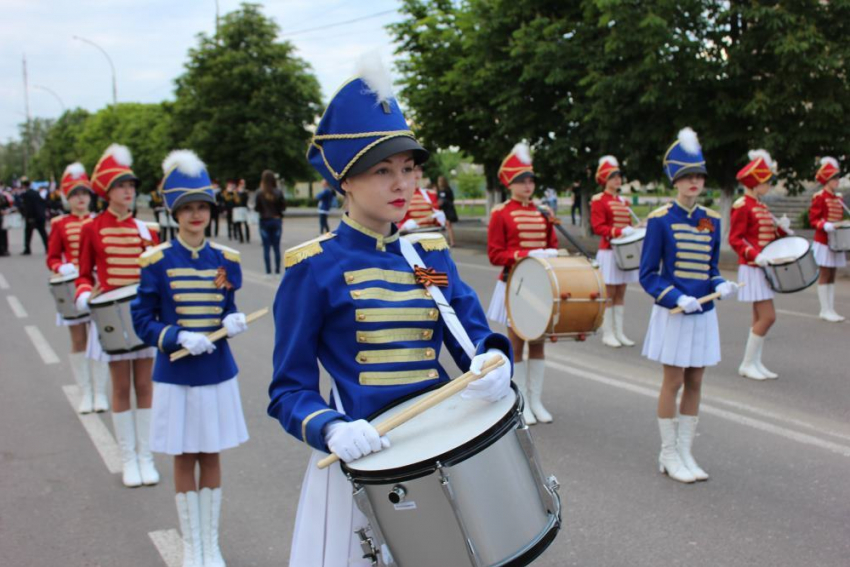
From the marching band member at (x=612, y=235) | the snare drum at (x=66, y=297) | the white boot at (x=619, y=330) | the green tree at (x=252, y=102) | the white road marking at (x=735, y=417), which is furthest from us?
the green tree at (x=252, y=102)

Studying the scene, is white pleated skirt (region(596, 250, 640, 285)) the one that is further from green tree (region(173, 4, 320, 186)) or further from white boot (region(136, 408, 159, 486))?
green tree (region(173, 4, 320, 186))

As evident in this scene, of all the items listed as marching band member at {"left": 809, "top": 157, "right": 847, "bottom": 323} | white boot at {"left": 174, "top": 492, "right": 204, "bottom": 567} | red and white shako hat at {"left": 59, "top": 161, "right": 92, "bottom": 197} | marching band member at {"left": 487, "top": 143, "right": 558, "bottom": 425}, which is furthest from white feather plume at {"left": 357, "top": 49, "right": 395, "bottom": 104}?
marching band member at {"left": 809, "top": 157, "right": 847, "bottom": 323}

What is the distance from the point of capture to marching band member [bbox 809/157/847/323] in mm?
10656

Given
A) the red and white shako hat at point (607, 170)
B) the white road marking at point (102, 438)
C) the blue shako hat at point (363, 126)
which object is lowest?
the white road marking at point (102, 438)

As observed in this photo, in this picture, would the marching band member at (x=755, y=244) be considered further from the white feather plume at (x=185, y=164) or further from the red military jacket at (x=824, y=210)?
the white feather plume at (x=185, y=164)

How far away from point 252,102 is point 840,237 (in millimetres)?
39503

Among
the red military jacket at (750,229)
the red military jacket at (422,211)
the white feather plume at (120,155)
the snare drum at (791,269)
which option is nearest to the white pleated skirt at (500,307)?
the red military jacket at (750,229)

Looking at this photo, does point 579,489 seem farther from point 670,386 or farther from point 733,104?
point 733,104

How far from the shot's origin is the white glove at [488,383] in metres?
2.23

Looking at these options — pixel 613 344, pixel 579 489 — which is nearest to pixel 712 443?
pixel 579 489

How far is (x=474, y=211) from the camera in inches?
1735

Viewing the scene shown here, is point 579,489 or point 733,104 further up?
point 733,104

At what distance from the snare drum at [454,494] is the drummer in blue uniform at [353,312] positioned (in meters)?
0.18

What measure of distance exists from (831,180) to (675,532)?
817 centimetres
